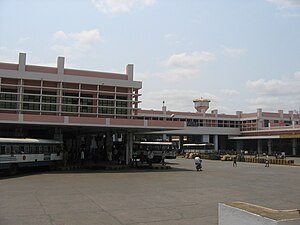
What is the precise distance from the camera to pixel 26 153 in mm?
23453

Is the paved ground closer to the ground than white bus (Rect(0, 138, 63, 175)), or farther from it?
closer to the ground

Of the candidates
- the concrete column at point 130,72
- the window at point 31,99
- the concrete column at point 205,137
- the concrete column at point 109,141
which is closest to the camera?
the window at point 31,99

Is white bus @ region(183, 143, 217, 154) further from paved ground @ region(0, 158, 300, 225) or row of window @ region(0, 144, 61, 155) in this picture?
paved ground @ region(0, 158, 300, 225)

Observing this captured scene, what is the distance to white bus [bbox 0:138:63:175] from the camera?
70.3 ft

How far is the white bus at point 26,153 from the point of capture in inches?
843

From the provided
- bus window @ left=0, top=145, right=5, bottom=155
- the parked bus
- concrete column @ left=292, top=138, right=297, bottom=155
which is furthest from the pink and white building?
concrete column @ left=292, top=138, right=297, bottom=155

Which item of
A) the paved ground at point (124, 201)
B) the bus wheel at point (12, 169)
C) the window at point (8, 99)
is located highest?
the window at point (8, 99)

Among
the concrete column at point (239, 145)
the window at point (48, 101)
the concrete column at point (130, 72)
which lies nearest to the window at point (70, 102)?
the window at point (48, 101)

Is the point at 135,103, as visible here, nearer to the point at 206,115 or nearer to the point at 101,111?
the point at 101,111

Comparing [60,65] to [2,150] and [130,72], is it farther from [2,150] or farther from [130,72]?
[2,150]

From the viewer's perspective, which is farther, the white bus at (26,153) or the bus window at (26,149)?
the bus window at (26,149)

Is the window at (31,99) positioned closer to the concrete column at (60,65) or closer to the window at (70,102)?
the window at (70,102)

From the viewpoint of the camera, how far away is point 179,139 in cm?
7775

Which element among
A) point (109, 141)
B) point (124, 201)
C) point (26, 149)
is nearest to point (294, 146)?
point (109, 141)
